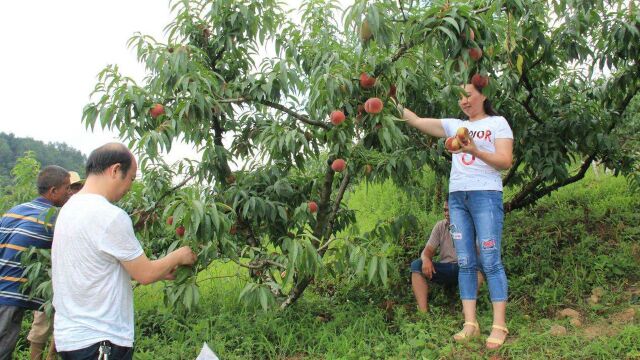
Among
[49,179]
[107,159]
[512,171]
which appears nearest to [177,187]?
[49,179]

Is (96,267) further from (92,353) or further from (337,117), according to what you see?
(337,117)

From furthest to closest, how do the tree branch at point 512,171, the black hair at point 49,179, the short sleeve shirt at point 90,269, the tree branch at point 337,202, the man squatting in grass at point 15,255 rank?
the tree branch at point 512,171 < the tree branch at point 337,202 < the black hair at point 49,179 < the man squatting in grass at point 15,255 < the short sleeve shirt at point 90,269

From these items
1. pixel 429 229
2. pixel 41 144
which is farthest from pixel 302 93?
pixel 41 144

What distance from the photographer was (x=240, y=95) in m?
3.33

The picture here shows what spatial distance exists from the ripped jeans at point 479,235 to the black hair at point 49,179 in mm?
2394

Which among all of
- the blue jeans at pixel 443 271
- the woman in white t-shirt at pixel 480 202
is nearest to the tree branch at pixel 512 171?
the blue jeans at pixel 443 271

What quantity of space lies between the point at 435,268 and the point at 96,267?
2533 mm

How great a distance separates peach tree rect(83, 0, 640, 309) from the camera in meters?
2.72

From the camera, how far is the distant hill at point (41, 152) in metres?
27.9

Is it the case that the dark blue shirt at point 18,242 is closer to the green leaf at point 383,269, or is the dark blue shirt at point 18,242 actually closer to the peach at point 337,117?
the peach at point 337,117

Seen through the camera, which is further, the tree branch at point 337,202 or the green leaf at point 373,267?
the tree branch at point 337,202

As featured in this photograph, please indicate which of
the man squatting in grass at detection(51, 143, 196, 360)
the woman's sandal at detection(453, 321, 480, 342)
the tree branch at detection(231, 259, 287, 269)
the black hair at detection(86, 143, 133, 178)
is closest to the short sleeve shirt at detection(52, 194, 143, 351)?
the man squatting in grass at detection(51, 143, 196, 360)

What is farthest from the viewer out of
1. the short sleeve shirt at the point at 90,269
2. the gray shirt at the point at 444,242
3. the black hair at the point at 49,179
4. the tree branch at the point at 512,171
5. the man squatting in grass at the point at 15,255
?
the tree branch at the point at 512,171

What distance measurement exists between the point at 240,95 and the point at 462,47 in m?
1.36
